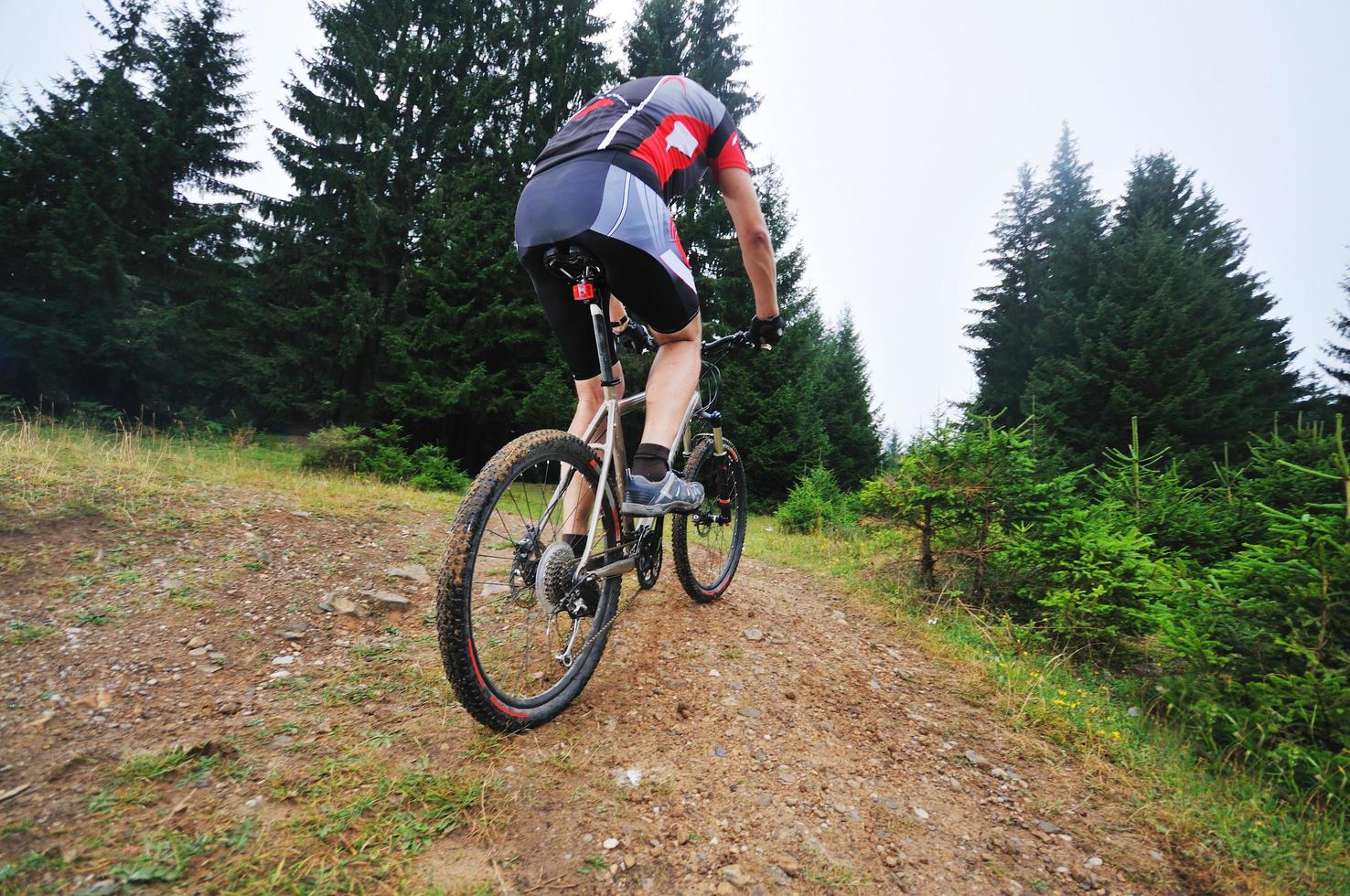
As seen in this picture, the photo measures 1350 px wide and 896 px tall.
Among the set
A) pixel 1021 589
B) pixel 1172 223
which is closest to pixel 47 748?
pixel 1021 589

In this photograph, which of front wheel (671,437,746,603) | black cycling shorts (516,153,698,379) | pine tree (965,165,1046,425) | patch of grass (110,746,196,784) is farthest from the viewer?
pine tree (965,165,1046,425)

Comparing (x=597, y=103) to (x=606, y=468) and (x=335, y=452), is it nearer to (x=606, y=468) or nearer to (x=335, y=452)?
(x=606, y=468)

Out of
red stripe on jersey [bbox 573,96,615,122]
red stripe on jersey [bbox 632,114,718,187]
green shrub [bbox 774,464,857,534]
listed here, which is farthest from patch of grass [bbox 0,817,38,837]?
green shrub [bbox 774,464,857,534]

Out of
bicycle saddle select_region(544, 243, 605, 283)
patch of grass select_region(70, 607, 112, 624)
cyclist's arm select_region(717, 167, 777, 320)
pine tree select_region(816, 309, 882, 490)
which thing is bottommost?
patch of grass select_region(70, 607, 112, 624)

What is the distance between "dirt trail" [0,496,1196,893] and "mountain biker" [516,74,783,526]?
2.42 feet

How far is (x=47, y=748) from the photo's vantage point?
146 centimetres

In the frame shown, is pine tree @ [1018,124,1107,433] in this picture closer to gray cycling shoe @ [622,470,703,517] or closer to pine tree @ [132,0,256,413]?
gray cycling shoe @ [622,470,703,517]

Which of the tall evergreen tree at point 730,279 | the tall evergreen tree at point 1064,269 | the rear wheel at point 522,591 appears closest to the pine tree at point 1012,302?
the tall evergreen tree at point 1064,269

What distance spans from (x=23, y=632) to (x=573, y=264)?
241 centimetres

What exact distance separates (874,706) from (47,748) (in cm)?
258

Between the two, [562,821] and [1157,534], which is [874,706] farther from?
[1157,534]

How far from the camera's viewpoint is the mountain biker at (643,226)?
1.75 metres

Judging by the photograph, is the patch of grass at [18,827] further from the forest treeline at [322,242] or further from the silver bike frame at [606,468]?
the forest treeline at [322,242]

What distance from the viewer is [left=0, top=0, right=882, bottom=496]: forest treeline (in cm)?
1303
